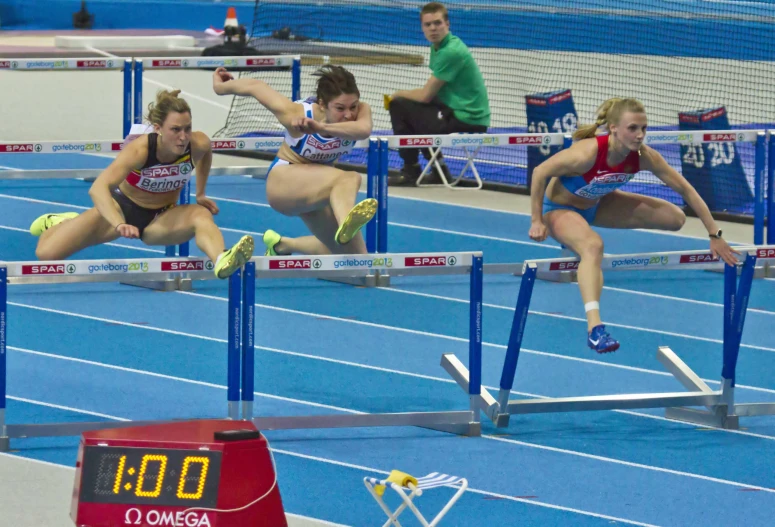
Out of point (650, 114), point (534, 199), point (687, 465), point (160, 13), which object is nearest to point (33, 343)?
point (534, 199)

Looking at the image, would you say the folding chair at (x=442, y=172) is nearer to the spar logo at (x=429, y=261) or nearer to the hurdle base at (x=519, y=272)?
the hurdle base at (x=519, y=272)

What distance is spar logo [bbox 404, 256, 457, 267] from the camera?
6148mm

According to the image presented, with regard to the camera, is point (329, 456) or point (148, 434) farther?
point (329, 456)

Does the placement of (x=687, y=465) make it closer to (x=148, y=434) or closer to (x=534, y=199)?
(x=534, y=199)

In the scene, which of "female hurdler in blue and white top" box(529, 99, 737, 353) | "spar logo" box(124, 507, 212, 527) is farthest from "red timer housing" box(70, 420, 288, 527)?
"female hurdler in blue and white top" box(529, 99, 737, 353)

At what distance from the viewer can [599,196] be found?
6.93 meters

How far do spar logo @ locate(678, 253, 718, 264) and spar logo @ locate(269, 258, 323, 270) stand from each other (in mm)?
1677

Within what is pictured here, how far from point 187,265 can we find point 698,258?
91.1 inches

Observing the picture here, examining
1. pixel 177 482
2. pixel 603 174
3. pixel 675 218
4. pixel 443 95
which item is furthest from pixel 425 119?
pixel 177 482

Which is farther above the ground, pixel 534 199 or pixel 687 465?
pixel 534 199

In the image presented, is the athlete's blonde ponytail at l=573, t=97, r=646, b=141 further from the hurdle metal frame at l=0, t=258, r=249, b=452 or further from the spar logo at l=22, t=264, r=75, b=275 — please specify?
the spar logo at l=22, t=264, r=75, b=275

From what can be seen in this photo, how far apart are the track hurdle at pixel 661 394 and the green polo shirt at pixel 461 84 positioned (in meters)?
4.77

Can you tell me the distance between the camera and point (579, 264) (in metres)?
6.52

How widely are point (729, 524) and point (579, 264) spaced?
1.60 metres
